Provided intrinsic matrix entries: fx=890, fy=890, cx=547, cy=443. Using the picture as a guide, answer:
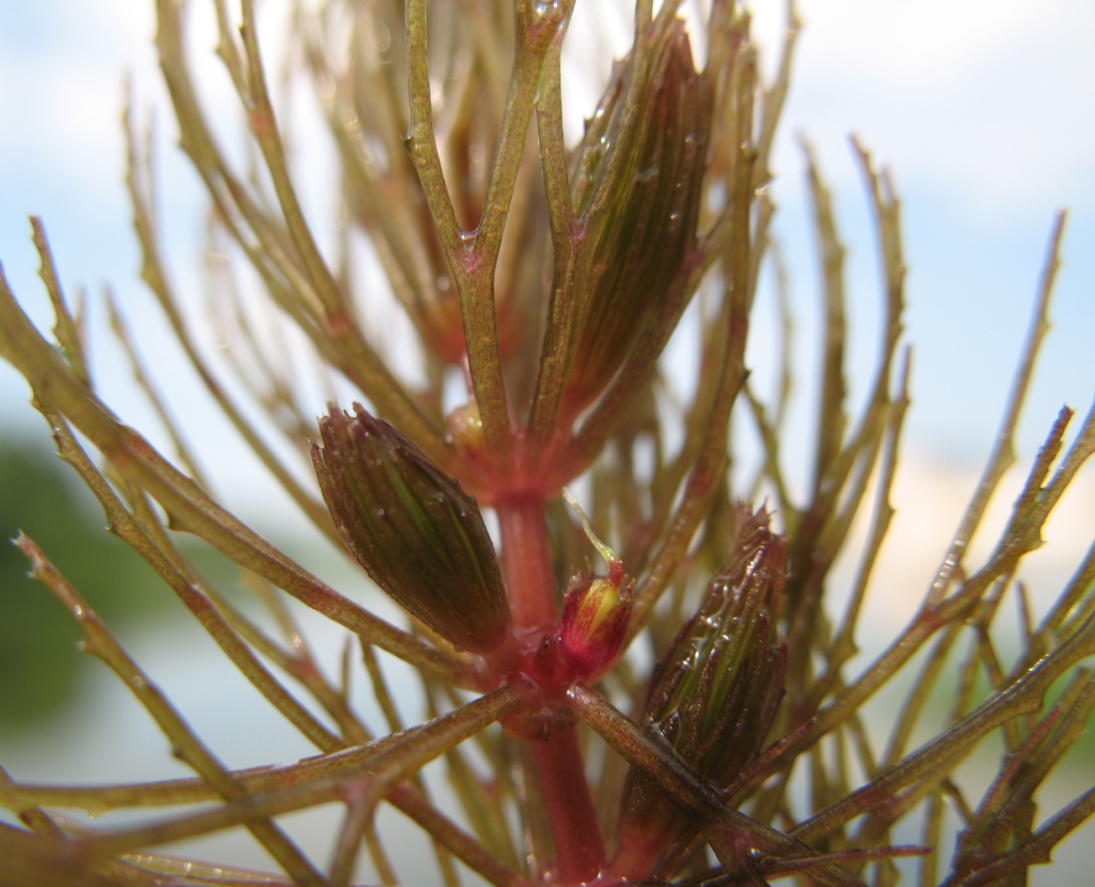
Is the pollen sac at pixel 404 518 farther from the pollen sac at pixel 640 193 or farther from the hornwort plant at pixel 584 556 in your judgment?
the pollen sac at pixel 640 193

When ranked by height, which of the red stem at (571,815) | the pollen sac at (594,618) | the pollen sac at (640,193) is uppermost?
the pollen sac at (640,193)

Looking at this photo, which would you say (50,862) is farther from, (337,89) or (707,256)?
(337,89)

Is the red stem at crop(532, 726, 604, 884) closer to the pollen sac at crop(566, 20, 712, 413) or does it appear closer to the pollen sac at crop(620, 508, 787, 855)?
the pollen sac at crop(620, 508, 787, 855)

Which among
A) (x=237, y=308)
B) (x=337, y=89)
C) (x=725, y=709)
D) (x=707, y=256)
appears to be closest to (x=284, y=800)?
(x=725, y=709)

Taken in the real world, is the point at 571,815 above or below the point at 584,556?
below

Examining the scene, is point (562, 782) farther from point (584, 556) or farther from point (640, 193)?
point (640, 193)

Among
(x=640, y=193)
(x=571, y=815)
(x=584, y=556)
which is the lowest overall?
(x=571, y=815)

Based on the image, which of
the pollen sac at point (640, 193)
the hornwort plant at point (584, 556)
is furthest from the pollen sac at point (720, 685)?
the pollen sac at point (640, 193)

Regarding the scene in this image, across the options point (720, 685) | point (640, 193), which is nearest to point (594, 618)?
point (720, 685)

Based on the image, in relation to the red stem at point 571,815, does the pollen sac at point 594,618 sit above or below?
above
